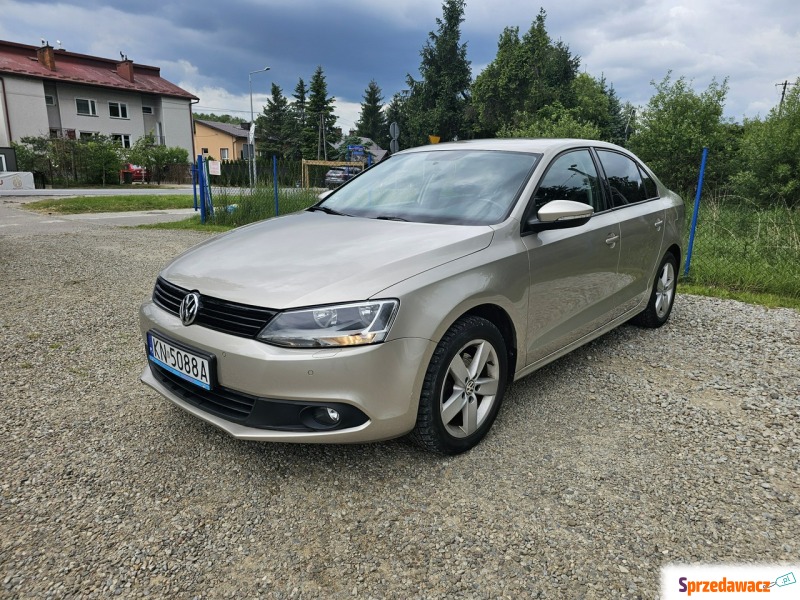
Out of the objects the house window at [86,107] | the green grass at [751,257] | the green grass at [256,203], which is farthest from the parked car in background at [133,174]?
the green grass at [751,257]

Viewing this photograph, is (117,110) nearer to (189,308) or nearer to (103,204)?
(103,204)

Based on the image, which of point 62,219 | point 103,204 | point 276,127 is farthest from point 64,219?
point 276,127

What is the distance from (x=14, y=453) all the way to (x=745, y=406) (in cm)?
417

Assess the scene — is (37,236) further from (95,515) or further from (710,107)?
(710,107)

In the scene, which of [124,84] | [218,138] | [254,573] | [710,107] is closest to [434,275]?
[254,573]

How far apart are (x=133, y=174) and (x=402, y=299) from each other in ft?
121

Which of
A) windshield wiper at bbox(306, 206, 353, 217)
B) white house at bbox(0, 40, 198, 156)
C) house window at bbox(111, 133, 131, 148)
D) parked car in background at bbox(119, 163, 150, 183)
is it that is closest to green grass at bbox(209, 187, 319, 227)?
windshield wiper at bbox(306, 206, 353, 217)

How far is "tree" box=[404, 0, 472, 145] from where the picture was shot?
5078 centimetres

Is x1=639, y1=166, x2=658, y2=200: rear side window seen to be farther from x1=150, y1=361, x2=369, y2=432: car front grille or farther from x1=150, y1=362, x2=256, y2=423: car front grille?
x1=150, y1=362, x2=256, y2=423: car front grille

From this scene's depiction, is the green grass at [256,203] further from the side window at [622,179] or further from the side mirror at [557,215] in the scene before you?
the side mirror at [557,215]

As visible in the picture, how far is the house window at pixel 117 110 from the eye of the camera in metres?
40.9

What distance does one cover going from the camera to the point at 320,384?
221 centimetres

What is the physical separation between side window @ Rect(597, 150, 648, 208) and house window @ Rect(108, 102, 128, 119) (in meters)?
45.3

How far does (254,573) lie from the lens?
198cm
